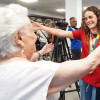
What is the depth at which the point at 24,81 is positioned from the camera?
0.47m

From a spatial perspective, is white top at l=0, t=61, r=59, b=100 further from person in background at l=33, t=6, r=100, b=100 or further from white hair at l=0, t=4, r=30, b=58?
person in background at l=33, t=6, r=100, b=100

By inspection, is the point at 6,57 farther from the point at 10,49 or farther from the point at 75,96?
the point at 75,96

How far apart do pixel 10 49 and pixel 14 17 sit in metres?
0.14

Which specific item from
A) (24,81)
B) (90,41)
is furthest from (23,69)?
(90,41)

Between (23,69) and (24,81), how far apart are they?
5cm

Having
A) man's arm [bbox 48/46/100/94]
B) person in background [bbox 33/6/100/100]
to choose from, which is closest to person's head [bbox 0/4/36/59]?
man's arm [bbox 48/46/100/94]

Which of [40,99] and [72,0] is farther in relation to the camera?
[72,0]

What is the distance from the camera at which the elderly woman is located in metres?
0.47

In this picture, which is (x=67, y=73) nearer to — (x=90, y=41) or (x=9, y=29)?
(x=9, y=29)

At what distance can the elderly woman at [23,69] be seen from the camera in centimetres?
47

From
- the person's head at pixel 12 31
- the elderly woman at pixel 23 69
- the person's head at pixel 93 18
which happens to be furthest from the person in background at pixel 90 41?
the person's head at pixel 12 31

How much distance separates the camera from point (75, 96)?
6.97ft

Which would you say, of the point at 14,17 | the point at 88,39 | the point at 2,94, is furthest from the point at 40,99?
the point at 88,39

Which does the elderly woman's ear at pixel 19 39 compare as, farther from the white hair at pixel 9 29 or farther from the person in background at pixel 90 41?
the person in background at pixel 90 41
